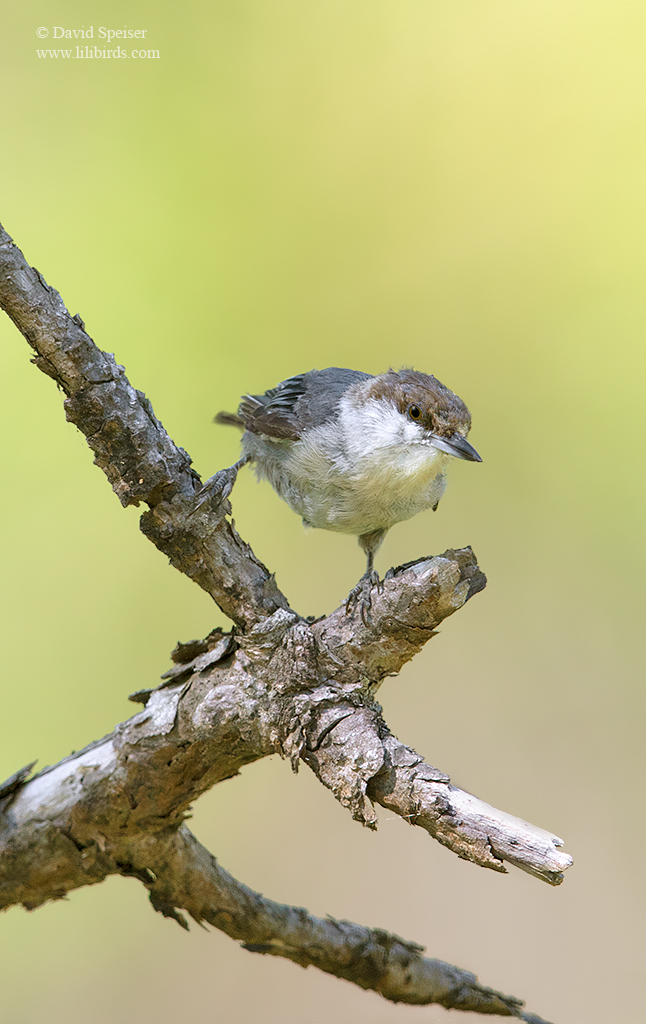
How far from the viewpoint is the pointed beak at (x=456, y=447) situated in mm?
2269

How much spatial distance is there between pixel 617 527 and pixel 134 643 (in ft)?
8.58

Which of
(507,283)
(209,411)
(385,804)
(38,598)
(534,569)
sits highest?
(507,283)

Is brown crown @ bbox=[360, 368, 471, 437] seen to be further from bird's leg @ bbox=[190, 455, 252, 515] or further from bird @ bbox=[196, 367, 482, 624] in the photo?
bird's leg @ bbox=[190, 455, 252, 515]

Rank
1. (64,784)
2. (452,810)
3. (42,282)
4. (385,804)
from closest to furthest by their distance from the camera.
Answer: (452,810) < (385,804) < (42,282) < (64,784)

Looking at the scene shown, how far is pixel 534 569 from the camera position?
13.1 feet

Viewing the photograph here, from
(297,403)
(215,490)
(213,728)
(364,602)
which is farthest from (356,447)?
(213,728)

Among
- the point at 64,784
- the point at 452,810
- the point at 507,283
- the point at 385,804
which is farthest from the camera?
the point at 507,283

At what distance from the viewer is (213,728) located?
1957 mm

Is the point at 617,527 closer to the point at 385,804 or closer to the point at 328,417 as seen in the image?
the point at 328,417

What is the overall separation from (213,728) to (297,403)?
52.3 inches

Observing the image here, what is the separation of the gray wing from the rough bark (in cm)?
70

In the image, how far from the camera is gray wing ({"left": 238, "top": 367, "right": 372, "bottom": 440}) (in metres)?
2.74

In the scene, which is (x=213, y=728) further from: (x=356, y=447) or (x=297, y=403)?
(x=297, y=403)

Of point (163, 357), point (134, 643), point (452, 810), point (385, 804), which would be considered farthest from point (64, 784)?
point (163, 357)
